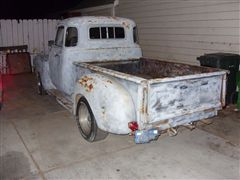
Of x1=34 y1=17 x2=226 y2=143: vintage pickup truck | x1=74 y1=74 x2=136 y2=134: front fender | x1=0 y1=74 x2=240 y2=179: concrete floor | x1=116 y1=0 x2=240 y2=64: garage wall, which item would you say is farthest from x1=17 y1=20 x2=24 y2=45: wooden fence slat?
x1=74 y1=74 x2=136 y2=134: front fender

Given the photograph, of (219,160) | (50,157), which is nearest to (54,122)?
(50,157)

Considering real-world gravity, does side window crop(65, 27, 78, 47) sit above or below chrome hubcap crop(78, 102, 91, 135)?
above

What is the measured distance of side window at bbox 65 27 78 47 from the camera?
5949 millimetres

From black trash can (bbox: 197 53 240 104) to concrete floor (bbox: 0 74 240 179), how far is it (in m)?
0.86

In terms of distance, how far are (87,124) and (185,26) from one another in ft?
17.0

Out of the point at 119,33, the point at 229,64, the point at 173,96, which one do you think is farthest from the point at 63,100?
the point at 229,64

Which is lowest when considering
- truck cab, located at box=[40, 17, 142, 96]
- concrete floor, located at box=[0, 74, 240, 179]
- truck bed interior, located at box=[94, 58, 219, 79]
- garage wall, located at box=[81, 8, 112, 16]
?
concrete floor, located at box=[0, 74, 240, 179]

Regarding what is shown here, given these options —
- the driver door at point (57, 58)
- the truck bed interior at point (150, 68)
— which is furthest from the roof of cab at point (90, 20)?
the truck bed interior at point (150, 68)

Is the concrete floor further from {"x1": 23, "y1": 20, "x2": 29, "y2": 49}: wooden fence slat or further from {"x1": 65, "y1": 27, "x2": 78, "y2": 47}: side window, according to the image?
{"x1": 23, "y1": 20, "x2": 29, "y2": 49}: wooden fence slat

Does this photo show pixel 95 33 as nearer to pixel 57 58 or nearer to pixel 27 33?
pixel 57 58

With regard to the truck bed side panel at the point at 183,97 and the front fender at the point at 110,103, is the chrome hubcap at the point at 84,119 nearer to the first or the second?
the front fender at the point at 110,103

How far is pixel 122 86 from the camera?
396 cm

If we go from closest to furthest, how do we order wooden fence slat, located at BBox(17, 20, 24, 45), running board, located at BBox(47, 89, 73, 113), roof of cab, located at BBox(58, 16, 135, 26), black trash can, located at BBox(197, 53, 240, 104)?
1. running board, located at BBox(47, 89, 73, 113)
2. roof of cab, located at BBox(58, 16, 135, 26)
3. black trash can, located at BBox(197, 53, 240, 104)
4. wooden fence slat, located at BBox(17, 20, 24, 45)

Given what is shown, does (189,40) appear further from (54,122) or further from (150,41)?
(54,122)
